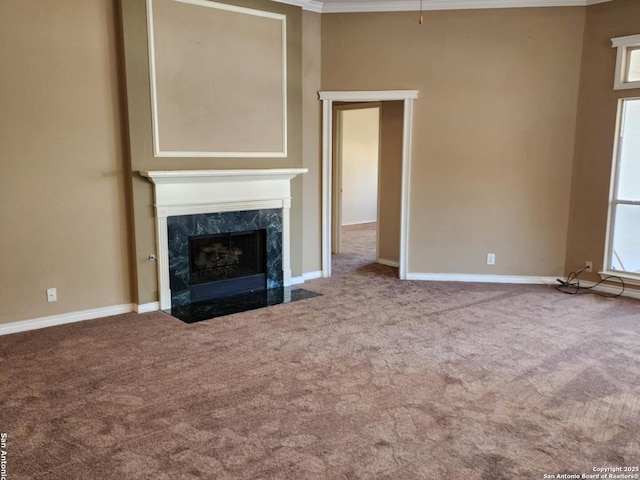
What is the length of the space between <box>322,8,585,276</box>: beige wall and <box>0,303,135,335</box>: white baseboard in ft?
10.8

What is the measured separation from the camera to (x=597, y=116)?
5.43 m

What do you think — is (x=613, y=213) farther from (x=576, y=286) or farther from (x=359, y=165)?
(x=359, y=165)

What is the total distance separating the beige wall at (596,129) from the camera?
206 inches

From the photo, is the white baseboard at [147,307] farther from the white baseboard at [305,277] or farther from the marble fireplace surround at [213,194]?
the white baseboard at [305,277]

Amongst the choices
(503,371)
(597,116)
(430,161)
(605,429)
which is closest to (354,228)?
(430,161)

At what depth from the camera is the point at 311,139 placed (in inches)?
234

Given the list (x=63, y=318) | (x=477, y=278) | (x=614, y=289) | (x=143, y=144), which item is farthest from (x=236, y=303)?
(x=614, y=289)

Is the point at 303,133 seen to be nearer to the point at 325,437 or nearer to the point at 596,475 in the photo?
the point at 325,437

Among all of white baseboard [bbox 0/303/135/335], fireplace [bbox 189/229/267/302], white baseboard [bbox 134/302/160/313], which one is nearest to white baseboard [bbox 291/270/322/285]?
fireplace [bbox 189/229/267/302]

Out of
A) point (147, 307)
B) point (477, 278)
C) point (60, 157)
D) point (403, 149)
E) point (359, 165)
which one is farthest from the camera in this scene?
point (359, 165)

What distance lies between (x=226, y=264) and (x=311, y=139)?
176 centimetres

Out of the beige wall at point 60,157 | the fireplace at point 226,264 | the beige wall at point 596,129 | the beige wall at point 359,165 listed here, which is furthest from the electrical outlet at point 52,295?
the beige wall at point 359,165

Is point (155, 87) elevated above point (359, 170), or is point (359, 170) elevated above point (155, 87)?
point (155, 87)

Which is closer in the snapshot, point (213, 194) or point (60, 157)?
point (60, 157)
